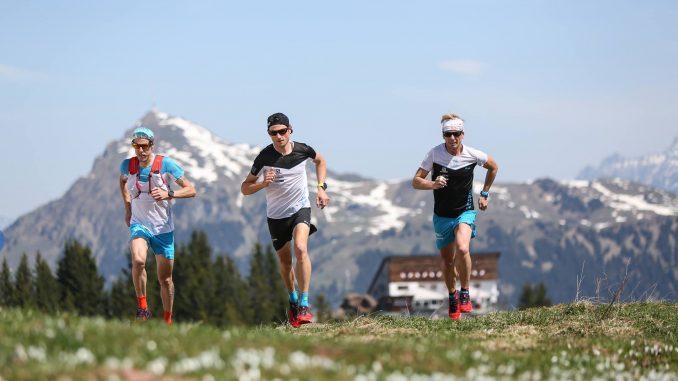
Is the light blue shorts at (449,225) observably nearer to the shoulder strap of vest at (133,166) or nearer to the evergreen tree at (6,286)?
the shoulder strap of vest at (133,166)

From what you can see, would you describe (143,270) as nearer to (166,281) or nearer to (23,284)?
(166,281)

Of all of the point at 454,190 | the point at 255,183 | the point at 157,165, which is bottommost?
the point at 454,190

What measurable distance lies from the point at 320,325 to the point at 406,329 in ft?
8.40

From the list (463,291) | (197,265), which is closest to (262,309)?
(197,265)

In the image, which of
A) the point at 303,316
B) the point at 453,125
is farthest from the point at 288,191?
the point at 453,125

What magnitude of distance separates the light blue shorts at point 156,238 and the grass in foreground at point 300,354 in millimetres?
4107

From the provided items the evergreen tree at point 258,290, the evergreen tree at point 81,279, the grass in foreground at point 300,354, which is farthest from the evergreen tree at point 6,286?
the grass in foreground at point 300,354

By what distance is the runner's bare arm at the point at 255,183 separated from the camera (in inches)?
701

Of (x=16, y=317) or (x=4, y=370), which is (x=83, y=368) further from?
(x=16, y=317)

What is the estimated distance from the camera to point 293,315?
1894 centimetres

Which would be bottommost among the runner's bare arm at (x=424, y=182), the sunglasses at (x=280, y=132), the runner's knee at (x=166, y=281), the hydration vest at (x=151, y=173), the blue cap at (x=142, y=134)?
the runner's knee at (x=166, y=281)

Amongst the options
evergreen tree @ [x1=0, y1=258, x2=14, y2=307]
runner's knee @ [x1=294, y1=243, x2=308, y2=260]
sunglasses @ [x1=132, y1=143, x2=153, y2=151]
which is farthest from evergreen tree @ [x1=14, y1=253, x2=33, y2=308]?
runner's knee @ [x1=294, y1=243, x2=308, y2=260]

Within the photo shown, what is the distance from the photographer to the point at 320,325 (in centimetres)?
1900

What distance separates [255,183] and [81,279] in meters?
145
